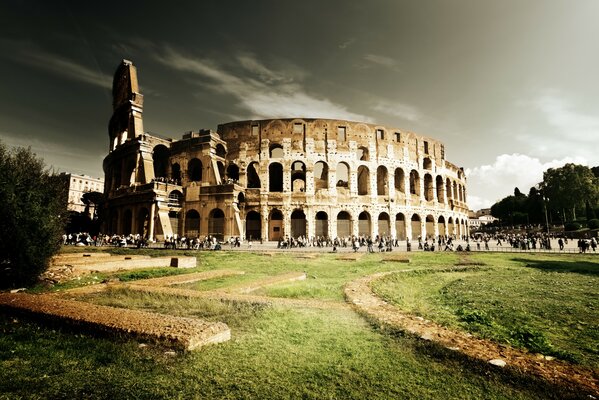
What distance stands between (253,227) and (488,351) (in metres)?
28.2

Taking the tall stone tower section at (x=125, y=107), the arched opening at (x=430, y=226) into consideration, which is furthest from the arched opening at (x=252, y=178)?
the arched opening at (x=430, y=226)

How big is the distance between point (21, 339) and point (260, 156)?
28.7 metres

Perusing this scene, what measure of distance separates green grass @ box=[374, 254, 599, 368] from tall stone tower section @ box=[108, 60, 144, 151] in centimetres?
3377

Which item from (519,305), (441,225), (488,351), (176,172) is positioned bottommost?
(519,305)

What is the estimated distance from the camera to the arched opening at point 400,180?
115ft

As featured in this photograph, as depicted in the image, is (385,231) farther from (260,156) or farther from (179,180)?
(179,180)

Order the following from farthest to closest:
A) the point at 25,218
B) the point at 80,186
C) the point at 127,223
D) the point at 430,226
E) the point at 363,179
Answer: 1. the point at 80,186
2. the point at 363,179
3. the point at 430,226
4. the point at 127,223
5. the point at 25,218

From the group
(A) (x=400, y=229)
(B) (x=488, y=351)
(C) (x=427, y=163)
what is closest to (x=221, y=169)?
(A) (x=400, y=229)

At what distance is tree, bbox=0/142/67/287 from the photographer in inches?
285

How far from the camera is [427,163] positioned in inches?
1489

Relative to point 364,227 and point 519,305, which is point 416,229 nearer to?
point 364,227

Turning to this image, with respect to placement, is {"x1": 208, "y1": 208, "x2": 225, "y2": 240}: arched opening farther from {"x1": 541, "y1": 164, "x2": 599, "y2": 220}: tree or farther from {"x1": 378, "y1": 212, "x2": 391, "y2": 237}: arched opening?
{"x1": 541, "y1": 164, "x2": 599, "y2": 220}: tree

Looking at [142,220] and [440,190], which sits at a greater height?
[440,190]

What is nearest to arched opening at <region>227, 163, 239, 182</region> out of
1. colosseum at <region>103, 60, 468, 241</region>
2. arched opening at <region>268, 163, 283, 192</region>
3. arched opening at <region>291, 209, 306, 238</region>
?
colosseum at <region>103, 60, 468, 241</region>
